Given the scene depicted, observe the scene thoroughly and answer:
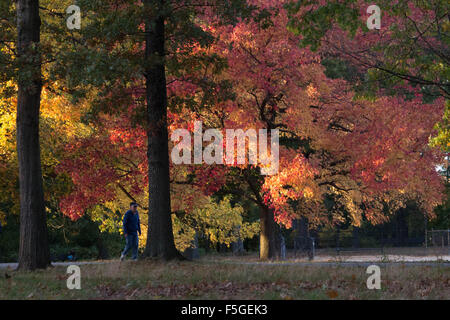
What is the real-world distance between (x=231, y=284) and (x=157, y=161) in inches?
247

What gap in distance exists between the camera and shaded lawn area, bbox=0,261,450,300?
1068 centimetres

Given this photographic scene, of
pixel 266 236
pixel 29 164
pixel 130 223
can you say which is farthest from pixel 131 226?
pixel 266 236

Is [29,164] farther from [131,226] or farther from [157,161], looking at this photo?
[131,226]

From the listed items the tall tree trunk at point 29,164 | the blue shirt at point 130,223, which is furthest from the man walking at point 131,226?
the tall tree trunk at point 29,164

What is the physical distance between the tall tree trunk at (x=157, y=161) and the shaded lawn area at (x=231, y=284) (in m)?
2.59

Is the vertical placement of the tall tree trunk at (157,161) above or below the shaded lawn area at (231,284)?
above

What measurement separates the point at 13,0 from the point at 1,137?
6624 millimetres

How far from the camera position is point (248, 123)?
73.8 ft

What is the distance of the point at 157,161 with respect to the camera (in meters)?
17.2

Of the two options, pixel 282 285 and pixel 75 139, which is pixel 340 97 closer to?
pixel 75 139

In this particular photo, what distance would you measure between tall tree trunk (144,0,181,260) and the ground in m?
2.54

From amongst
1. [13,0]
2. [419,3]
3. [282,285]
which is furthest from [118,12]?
[282,285]

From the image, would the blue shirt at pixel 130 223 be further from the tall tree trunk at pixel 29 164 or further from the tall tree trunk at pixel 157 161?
the tall tree trunk at pixel 29 164

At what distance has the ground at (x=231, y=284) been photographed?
10.7m
